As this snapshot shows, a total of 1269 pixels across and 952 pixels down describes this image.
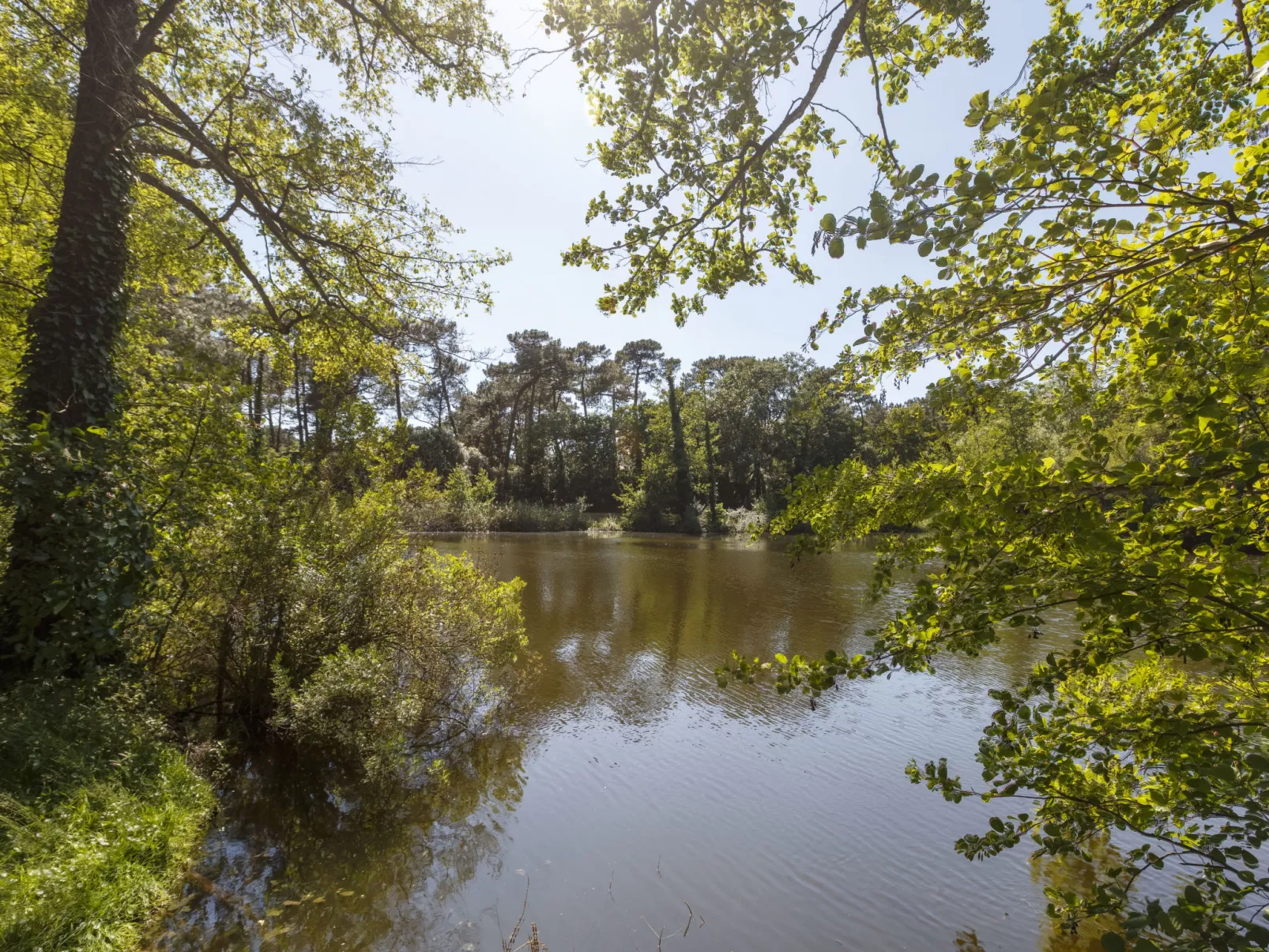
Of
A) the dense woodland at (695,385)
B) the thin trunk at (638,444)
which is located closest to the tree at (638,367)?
the thin trunk at (638,444)

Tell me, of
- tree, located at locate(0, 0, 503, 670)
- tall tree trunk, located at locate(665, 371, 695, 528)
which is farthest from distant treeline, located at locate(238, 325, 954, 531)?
tree, located at locate(0, 0, 503, 670)

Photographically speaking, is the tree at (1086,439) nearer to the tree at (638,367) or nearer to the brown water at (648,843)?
the brown water at (648,843)

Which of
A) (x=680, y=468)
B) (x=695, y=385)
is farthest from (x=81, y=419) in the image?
(x=680, y=468)

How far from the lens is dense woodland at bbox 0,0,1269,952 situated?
1.97 m

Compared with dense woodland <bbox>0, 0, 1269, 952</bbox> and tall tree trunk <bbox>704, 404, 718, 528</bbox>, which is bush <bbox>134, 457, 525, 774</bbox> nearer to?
dense woodland <bbox>0, 0, 1269, 952</bbox>

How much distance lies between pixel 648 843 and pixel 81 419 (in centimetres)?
623

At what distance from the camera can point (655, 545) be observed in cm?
3152

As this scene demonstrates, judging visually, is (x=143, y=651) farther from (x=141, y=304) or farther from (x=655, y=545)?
(x=655, y=545)

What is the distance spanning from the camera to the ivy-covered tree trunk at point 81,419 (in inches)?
169

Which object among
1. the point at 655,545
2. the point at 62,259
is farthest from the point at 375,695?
the point at 655,545

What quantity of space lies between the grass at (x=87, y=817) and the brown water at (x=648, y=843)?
47cm

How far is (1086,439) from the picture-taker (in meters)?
2.17

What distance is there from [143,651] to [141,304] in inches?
202

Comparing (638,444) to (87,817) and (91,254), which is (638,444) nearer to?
(91,254)
